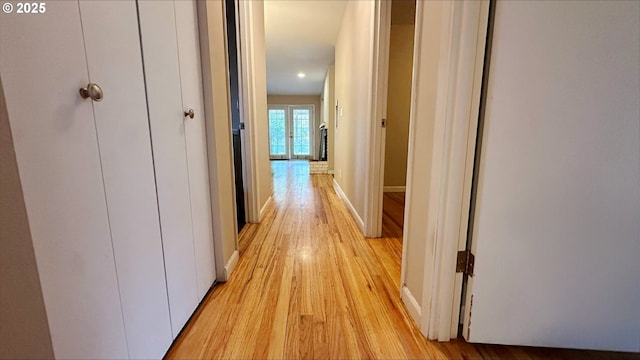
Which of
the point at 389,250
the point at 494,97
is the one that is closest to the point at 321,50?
the point at 389,250

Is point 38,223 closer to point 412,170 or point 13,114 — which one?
point 13,114

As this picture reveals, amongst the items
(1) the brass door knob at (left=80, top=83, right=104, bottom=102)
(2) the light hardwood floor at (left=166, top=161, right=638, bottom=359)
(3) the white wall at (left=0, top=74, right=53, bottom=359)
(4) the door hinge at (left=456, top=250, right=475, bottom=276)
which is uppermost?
(1) the brass door knob at (left=80, top=83, right=104, bottom=102)

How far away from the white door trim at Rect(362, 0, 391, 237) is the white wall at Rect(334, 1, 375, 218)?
0.24ft

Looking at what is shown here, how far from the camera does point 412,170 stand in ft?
4.23

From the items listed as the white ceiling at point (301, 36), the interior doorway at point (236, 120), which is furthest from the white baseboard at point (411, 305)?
the white ceiling at point (301, 36)

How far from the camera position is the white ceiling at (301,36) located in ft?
10.5

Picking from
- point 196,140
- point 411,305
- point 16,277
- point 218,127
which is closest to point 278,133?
point 218,127

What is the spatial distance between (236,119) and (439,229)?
2.14m

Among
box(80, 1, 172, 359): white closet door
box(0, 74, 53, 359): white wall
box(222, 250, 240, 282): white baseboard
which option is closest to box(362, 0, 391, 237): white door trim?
box(222, 250, 240, 282): white baseboard

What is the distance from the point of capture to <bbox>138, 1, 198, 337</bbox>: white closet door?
3.13 ft

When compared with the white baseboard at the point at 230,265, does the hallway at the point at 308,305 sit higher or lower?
lower

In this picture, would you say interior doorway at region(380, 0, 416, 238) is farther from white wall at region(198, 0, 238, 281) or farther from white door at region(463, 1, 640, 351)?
white door at region(463, 1, 640, 351)

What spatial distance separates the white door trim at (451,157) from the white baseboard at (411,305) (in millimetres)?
22

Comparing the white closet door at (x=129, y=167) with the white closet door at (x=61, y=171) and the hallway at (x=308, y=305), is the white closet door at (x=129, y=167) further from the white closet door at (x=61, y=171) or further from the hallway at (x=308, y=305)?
the hallway at (x=308, y=305)
